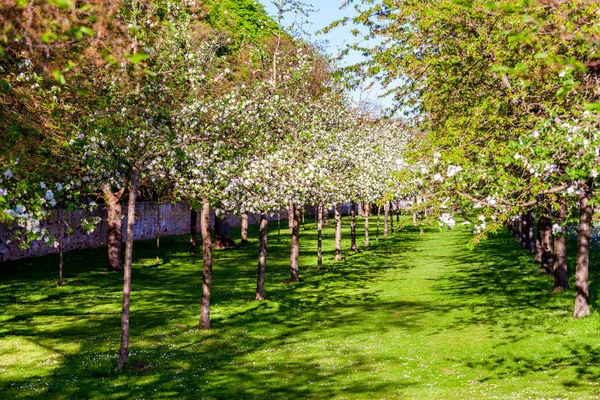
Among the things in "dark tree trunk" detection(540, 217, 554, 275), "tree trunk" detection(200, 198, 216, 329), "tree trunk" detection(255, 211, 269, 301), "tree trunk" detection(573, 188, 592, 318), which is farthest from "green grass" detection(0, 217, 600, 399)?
"dark tree trunk" detection(540, 217, 554, 275)

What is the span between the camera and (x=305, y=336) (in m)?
24.5

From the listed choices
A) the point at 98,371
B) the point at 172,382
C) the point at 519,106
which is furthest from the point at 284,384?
the point at 519,106

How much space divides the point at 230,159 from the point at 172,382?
7.82 m

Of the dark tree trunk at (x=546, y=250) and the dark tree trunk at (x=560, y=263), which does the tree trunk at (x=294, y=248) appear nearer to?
the dark tree trunk at (x=546, y=250)

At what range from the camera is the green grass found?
17609 mm

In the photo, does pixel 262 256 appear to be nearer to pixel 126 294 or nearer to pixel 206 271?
pixel 206 271

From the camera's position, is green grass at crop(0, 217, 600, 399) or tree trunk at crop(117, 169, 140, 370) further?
tree trunk at crop(117, 169, 140, 370)

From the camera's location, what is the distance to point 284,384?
1784 cm

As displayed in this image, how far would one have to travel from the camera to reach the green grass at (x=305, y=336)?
17.6 meters

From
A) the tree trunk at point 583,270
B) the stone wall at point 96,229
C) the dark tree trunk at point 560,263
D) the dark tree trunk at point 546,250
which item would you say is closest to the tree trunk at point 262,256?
the stone wall at point 96,229

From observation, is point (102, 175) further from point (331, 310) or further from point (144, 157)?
point (331, 310)

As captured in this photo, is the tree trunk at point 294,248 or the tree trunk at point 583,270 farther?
the tree trunk at point 294,248

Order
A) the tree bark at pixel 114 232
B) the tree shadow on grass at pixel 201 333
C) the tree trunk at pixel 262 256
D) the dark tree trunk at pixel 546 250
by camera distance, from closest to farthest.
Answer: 1. the tree shadow on grass at pixel 201 333
2. the tree trunk at pixel 262 256
3. the dark tree trunk at pixel 546 250
4. the tree bark at pixel 114 232

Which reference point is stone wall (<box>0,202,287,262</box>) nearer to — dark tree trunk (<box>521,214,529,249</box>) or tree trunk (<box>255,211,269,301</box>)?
tree trunk (<box>255,211,269,301</box>)
